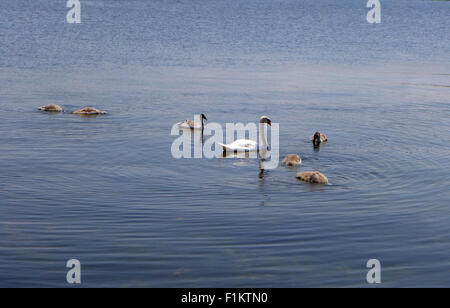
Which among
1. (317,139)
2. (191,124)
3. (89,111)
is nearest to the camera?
(317,139)

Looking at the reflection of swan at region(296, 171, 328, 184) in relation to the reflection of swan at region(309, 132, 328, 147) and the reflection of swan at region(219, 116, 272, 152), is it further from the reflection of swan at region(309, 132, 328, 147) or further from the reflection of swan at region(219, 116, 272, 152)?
the reflection of swan at region(309, 132, 328, 147)

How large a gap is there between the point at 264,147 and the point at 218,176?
3825 millimetres

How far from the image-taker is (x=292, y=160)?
1941 centimetres

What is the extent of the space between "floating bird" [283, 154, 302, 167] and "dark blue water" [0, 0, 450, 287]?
8.3 inches

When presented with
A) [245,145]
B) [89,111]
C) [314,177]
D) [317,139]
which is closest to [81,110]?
[89,111]

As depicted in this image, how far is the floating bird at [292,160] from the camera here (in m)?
19.4

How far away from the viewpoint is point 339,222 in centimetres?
1430

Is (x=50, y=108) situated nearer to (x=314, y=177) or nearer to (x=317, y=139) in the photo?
(x=317, y=139)

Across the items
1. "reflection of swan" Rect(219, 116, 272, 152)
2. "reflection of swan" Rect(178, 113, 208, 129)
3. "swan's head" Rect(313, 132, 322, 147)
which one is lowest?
"reflection of swan" Rect(219, 116, 272, 152)

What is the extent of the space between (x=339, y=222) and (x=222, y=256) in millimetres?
3154

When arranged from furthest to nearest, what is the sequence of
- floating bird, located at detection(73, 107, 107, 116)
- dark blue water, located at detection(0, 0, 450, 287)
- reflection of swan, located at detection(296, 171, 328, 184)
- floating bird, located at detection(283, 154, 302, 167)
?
floating bird, located at detection(73, 107, 107, 116) < floating bird, located at detection(283, 154, 302, 167) < reflection of swan, located at detection(296, 171, 328, 184) < dark blue water, located at detection(0, 0, 450, 287)

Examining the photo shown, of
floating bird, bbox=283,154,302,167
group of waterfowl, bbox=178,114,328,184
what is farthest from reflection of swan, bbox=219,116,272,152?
floating bird, bbox=283,154,302,167

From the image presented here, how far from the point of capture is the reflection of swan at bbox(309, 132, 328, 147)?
71.5ft

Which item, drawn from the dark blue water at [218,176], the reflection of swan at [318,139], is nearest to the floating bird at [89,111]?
the dark blue water at [218,176]
